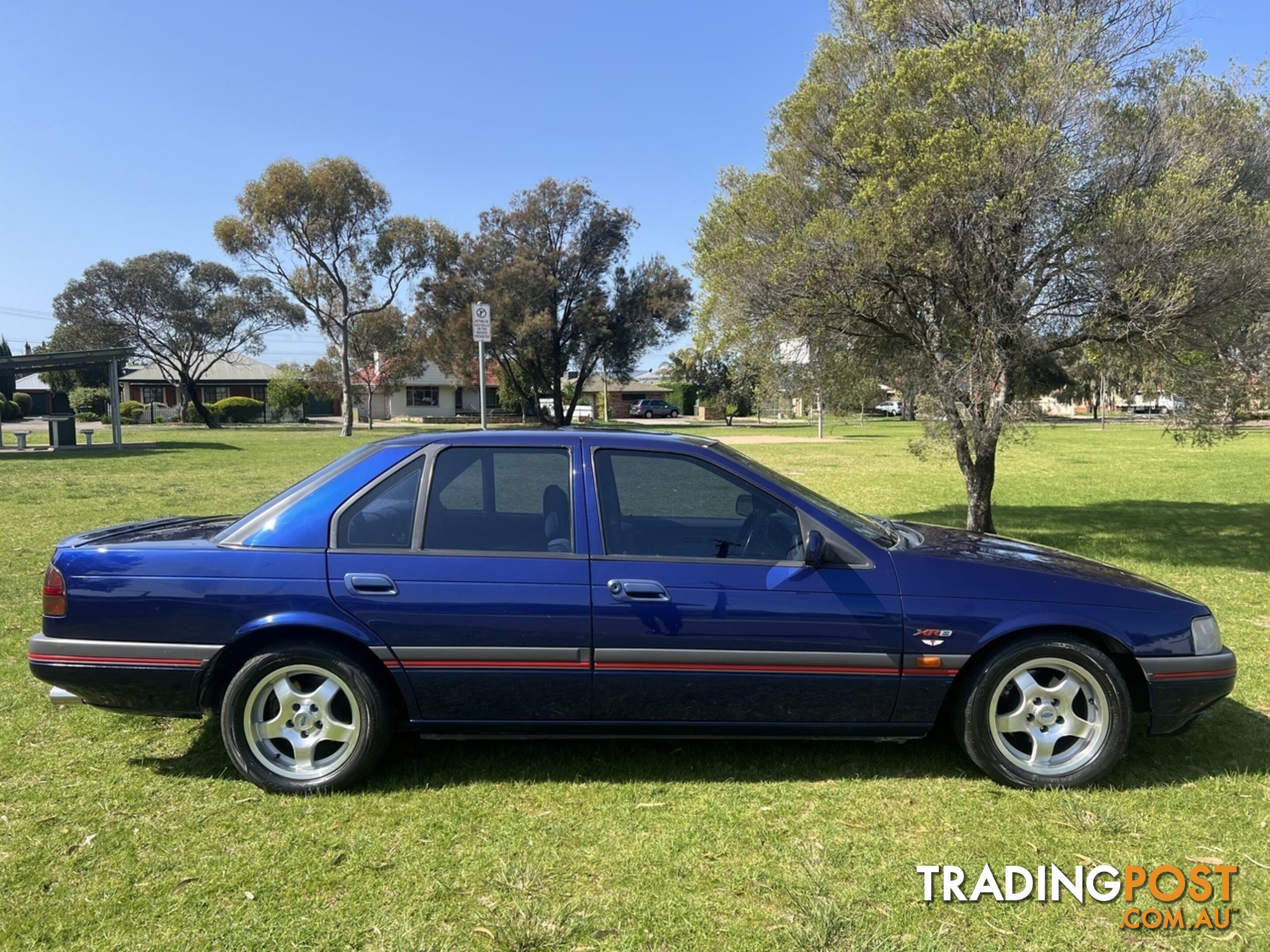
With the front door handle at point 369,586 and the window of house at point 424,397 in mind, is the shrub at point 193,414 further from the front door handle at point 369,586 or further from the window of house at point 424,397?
the front door handle at point 369,586

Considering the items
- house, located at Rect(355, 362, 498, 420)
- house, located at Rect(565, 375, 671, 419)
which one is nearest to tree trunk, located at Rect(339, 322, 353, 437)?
house, located at Rect(355, 362, 498, 420)

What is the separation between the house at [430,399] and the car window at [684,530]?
62.8 metres

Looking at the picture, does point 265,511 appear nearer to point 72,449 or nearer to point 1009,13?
point 1009,13

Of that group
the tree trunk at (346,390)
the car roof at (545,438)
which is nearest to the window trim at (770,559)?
the car roof at (545,438)

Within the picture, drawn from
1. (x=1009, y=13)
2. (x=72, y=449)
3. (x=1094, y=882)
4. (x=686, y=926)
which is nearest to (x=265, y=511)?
(x=686, y=926)

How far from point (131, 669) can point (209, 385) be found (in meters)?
71.7

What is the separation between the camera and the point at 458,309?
4244 cm

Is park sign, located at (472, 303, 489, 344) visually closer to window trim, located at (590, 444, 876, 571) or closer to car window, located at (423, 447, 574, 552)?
car window, located at (423, 447, 574, 552)

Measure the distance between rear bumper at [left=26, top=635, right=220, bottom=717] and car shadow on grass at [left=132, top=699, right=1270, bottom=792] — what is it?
17.7 inches

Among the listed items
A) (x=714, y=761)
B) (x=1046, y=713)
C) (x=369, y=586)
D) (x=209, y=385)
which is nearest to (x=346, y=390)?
(x=209, y=385)

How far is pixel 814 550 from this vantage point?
3.40 m

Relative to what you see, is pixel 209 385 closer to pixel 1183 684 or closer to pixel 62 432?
pixel 62 432

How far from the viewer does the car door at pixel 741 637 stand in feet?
11.1

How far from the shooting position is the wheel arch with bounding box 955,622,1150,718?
3.44 m
